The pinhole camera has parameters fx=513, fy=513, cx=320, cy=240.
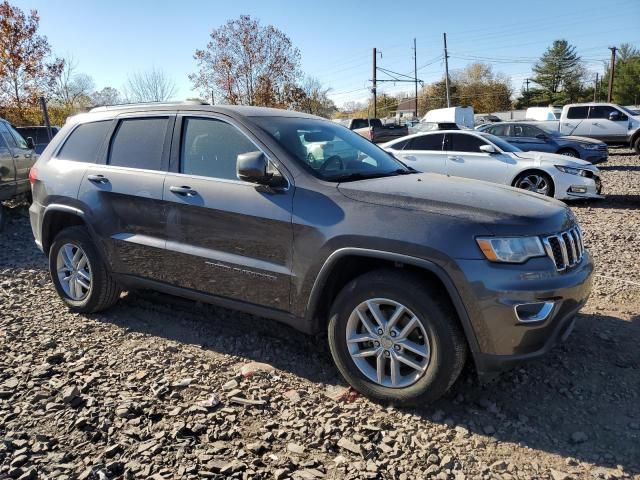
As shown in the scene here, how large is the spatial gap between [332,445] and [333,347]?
62 cm

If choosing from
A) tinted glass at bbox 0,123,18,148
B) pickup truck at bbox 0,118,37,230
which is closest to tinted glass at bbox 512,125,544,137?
pickup truck at bbox 0,118,37,230

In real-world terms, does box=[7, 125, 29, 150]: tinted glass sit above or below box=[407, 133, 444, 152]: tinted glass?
above

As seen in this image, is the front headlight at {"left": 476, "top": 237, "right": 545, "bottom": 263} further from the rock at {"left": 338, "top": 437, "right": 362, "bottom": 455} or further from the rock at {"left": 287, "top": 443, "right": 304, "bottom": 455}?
the rock at {"left": 287, "top": 443, "right": 304, "bottom": 455}

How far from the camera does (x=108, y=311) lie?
4.61 meters

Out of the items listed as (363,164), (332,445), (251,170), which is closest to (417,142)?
(363,164)

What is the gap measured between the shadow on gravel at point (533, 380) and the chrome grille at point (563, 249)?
83cm

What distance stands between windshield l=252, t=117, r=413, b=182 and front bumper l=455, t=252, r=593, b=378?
115cm

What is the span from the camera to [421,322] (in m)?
2.82

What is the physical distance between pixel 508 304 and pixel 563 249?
1.85 ft

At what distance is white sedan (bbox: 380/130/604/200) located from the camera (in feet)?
31.2

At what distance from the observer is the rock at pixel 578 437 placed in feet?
8.93

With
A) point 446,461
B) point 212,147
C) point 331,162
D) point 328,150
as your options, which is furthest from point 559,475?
point 212,147

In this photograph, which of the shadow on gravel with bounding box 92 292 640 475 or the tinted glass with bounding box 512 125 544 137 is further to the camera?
the tinted glass with bounding box 512 125 544 137

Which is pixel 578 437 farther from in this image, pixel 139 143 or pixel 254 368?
pixel 139 143
